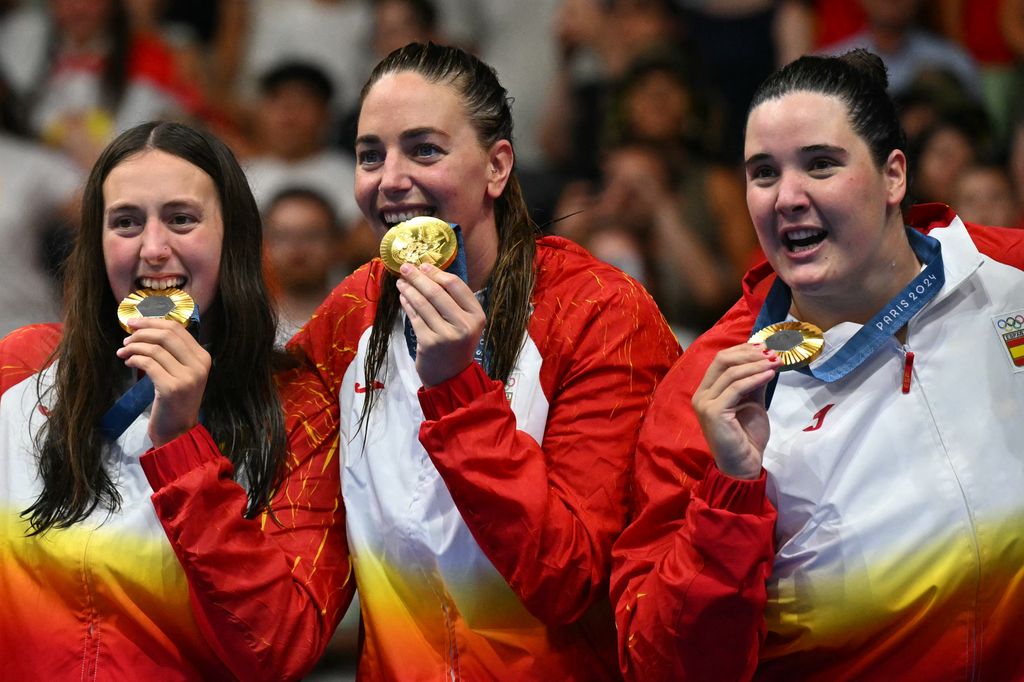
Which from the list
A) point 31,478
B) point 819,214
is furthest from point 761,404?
point 31,478

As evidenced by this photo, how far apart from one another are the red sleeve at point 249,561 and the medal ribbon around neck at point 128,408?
210 mm

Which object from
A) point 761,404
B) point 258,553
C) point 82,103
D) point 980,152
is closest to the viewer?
point 761,404

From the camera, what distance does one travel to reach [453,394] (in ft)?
8.47

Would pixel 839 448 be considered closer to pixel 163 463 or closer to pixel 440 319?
pixel 440 319

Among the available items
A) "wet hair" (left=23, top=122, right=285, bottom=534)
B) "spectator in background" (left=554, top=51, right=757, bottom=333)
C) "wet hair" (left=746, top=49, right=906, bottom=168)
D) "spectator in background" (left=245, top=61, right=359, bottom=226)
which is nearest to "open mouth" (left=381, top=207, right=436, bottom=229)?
"wet hair" (left=23, top=122, right=285, bottom=534)

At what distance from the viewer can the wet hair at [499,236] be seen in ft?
9.20

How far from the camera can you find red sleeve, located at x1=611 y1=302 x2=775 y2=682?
2428 millimetres

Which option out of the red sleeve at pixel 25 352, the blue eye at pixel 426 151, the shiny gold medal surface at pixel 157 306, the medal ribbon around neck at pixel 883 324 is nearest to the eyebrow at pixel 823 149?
the medal ribbon around neck at pixel 883 324

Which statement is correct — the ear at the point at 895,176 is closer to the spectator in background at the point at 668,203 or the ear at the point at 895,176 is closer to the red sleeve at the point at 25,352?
the red sleeve at the point at 25,352

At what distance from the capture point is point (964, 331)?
8.63 feet

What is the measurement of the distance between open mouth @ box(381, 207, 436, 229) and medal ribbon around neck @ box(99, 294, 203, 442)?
404 millimetres

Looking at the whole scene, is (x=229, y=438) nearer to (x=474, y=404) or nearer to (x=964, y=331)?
(x=474, y=404)

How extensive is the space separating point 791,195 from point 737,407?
1.34 feet

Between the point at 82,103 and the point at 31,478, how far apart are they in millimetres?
3831
